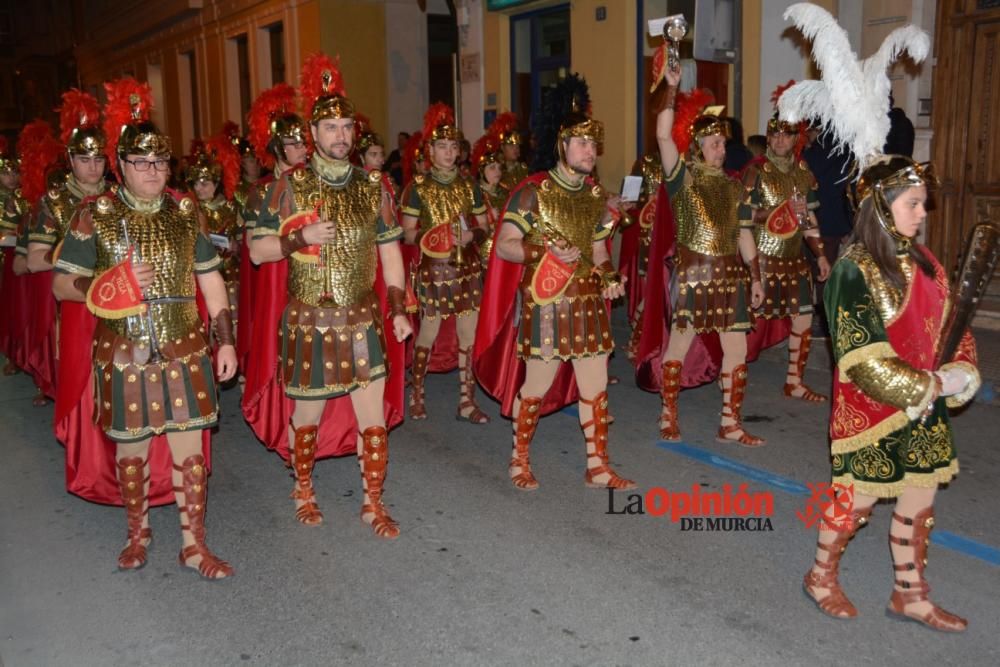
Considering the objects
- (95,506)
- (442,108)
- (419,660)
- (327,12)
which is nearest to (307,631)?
(419,660)

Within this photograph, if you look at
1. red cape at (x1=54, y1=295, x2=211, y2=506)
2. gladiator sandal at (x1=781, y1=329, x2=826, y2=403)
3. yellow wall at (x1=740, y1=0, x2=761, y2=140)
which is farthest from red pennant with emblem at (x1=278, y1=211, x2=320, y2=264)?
yellow wall at (x1=740, y1=0, x2=761, y2=140)

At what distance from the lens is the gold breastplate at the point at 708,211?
573cm

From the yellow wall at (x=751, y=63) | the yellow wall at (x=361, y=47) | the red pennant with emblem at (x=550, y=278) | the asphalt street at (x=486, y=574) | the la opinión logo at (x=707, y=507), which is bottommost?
the asphalt street at (x=486, y=574)

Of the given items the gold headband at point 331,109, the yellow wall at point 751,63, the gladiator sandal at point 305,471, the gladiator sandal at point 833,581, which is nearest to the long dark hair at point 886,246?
the gladiator sandal at point 833,581

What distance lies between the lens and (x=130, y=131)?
3.92 m

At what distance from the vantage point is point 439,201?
21.8 ft

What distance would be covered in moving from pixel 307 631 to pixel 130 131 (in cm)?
219

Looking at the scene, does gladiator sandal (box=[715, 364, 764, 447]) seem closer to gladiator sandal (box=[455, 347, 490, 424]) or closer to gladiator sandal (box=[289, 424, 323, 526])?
gladiator sandal (box=[455, 347, 490, 424])

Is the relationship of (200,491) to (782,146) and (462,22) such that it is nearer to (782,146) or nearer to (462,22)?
(782,146)

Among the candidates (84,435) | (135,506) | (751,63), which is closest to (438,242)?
(84,435)

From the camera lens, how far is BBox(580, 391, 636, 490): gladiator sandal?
16.9ft

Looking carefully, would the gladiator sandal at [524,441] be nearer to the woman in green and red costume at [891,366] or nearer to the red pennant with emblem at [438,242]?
the red pennant with emblem at [438,242]

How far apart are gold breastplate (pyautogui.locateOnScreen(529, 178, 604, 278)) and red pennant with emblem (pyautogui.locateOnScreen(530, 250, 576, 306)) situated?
0.09m

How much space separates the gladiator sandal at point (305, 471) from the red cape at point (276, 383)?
0.24 metres
